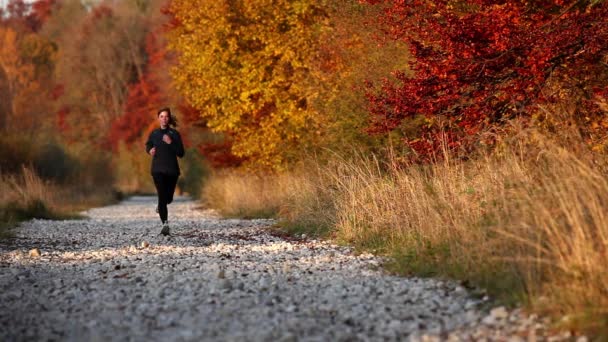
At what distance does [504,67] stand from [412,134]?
568cm

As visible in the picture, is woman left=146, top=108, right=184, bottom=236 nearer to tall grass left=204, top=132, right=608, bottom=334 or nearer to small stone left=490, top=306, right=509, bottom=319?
tall grass left=204, top=132, right=608, bottom=334

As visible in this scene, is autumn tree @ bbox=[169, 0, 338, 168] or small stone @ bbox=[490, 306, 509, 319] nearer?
small stone @ bbox=[490, 306, 509, 319]

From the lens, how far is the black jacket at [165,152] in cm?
1494

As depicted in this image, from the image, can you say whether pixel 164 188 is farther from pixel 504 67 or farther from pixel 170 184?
pixel 504 67

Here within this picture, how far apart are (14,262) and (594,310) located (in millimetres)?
7348

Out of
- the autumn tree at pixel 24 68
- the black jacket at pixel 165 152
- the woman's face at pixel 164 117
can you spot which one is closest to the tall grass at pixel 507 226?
the black jacket at pixel 165 152

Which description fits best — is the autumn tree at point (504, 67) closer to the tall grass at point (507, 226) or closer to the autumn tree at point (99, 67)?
the tall grass at point (507, 226)

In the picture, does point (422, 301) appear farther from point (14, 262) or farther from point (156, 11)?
point (156, 11)

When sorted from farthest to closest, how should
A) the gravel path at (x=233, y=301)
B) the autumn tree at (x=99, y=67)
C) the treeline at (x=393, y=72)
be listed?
1. the autumn tree at (x=99, y=67)
2. the treeline at (x=393, y=72)
3. the gravel path at (x=233, y=301)

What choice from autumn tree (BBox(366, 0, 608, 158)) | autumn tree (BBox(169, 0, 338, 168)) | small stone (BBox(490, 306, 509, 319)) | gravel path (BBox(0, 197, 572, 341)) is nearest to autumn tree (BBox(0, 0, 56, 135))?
autumn tree (BBox(169, 0, 338, 168))

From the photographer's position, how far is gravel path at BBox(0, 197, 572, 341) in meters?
6.22

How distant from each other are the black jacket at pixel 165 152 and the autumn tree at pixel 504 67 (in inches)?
162

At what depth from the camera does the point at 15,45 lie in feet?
199

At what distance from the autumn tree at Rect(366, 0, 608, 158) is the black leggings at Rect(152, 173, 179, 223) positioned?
441 centimetres
